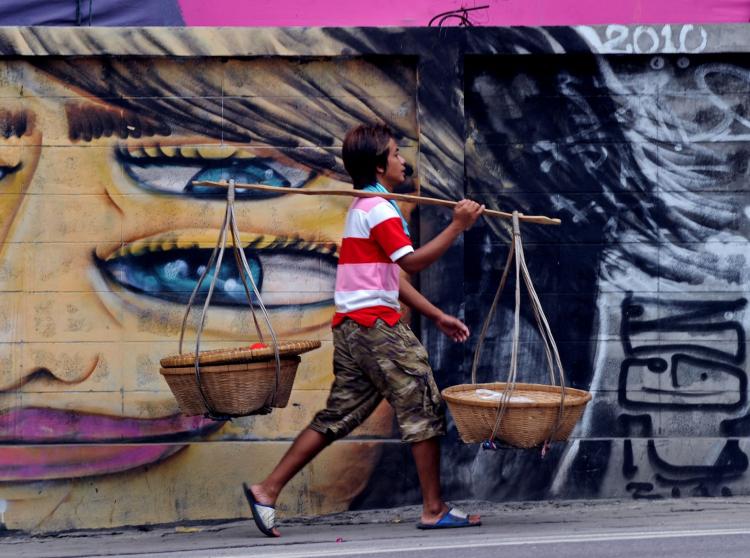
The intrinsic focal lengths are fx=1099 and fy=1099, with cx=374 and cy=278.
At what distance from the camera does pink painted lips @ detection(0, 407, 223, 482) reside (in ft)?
20.2

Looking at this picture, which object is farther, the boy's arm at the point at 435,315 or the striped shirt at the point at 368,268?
the boy's arm at the point at 435,315

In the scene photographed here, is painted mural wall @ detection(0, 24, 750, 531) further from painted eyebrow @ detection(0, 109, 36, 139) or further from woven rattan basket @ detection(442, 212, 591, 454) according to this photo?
woven rattan basket @ detection(442, 212, 591, 454)

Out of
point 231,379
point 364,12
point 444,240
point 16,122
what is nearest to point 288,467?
point 231,379

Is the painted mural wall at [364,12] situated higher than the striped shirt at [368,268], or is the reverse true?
the painted mural wall at [364,12]

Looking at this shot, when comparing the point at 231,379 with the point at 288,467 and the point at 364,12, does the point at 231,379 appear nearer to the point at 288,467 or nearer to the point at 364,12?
the point at 288,467

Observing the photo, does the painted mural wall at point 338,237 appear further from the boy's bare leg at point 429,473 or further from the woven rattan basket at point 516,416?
the woven rattan basket at point 516,416

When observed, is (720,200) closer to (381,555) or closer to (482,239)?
(482,239)

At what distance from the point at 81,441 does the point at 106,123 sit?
184 centimetres

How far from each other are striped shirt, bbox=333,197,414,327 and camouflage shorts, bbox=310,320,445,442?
6 cm

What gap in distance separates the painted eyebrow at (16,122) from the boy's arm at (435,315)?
247 centimetres

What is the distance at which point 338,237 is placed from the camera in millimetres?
6410

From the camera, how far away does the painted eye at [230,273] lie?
6336 millimetres

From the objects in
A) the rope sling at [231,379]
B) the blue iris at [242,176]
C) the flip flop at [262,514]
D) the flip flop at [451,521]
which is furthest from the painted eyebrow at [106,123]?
the flip flop at [451,521]

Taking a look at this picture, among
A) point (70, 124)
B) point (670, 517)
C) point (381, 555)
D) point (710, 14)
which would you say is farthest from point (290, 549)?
point (710, 14)
